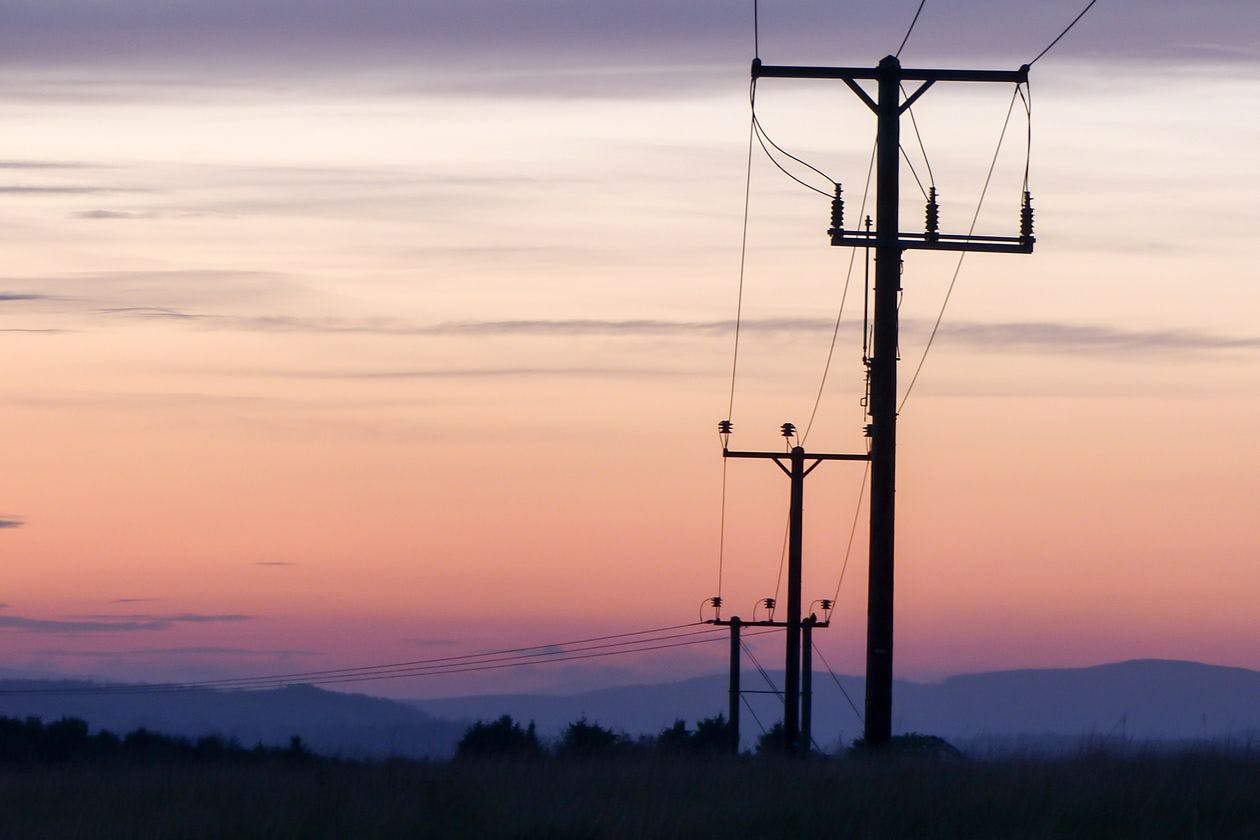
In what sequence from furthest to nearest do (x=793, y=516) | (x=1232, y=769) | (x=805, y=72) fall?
(x=793, y=516), (x=805, y=72), (x=1232, y=769)

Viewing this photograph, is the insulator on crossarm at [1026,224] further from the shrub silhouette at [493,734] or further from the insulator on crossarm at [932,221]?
the shrub silhouette at [493,734]

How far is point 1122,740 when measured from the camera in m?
21.5

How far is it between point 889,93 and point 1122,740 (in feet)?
25.4

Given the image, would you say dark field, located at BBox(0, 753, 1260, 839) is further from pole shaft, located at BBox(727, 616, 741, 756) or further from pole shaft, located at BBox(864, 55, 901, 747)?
pole shaft, located at BBox(727, 616, 741, 756)

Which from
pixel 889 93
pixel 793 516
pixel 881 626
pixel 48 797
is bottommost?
pixel 48 797

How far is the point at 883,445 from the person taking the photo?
74.3ft

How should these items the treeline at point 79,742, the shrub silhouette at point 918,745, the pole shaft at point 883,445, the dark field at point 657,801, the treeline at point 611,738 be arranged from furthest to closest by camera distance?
the treeline at point 79,742 < the treeline at point 611,738 < the shrub silhouette at point 918,745 < the pole shaft at point 883,445 < the dark field at point 657,801

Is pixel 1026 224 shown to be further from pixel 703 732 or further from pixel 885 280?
pixel 703 732

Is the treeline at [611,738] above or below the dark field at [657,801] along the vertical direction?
above

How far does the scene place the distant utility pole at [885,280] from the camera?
2250 centimetres

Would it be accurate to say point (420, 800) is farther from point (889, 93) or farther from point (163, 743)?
point (163, 743)

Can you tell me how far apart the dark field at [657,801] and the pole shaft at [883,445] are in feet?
10.3

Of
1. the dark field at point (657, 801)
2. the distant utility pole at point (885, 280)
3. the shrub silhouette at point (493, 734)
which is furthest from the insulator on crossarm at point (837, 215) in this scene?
the shrub silhouette at point (493, 734)

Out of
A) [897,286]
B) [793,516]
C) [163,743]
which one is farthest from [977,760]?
[163,743]
